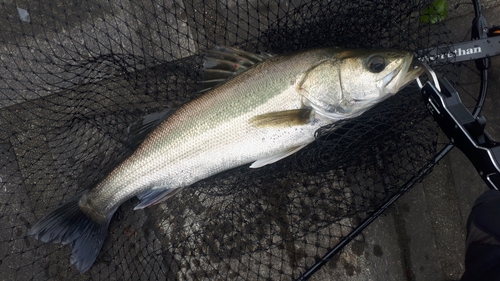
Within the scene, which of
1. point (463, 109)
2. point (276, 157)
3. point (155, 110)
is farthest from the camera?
point (155, 110)

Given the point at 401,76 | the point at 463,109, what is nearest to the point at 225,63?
the point at 401,76

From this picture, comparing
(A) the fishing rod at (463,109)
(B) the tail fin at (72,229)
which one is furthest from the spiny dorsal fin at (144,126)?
(A) the fishing rod at (463,109)

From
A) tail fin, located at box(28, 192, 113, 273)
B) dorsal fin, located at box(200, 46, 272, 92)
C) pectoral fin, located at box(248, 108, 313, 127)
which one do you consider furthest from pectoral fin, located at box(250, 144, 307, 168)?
tail fin, located at box(28, 192, 113, 273)

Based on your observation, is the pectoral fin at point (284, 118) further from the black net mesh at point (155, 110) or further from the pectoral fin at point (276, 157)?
the black net mesh at point (155, 110)

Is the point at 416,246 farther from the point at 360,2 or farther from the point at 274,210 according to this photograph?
the point at 360,2

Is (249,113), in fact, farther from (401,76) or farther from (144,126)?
(401,76)

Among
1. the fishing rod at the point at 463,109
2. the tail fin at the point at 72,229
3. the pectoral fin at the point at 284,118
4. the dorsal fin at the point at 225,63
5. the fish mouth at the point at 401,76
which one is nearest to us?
the fishing rod at the point at 463,109

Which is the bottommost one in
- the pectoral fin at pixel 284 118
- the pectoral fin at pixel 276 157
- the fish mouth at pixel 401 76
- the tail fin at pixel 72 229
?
the tail fin at pixel 72 229
